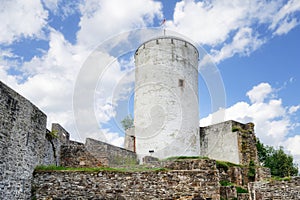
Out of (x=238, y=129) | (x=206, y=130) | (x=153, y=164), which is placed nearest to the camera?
(x=153, y=164)

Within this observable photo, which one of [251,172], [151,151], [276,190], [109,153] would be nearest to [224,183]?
[276,190]

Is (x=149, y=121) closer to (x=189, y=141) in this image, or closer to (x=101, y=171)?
(x=189, y=141)

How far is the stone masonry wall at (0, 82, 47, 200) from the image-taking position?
10.2m

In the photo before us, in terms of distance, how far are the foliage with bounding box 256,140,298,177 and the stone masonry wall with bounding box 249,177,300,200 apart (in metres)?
14.5

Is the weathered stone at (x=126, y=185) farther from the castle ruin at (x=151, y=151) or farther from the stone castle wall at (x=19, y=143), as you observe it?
the stone castle wall at (x=19, y=143)

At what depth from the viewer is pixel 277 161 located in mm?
30312

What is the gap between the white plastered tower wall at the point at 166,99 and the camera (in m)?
21.8

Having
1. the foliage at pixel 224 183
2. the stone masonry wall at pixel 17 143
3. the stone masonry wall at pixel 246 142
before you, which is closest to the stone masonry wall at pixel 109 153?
the stone masonry wall at pixel 17 143

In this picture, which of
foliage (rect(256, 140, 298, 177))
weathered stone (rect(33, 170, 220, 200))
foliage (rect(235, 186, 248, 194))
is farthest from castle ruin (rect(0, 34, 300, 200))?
foliage (rect(256, 140, 298, 177))

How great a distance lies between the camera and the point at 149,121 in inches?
876

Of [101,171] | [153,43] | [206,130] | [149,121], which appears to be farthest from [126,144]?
[101,171]

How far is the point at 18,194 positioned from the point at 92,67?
8.09 meters

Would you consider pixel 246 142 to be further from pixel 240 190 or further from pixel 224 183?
pixel 224 183

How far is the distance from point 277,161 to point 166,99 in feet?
47.6
